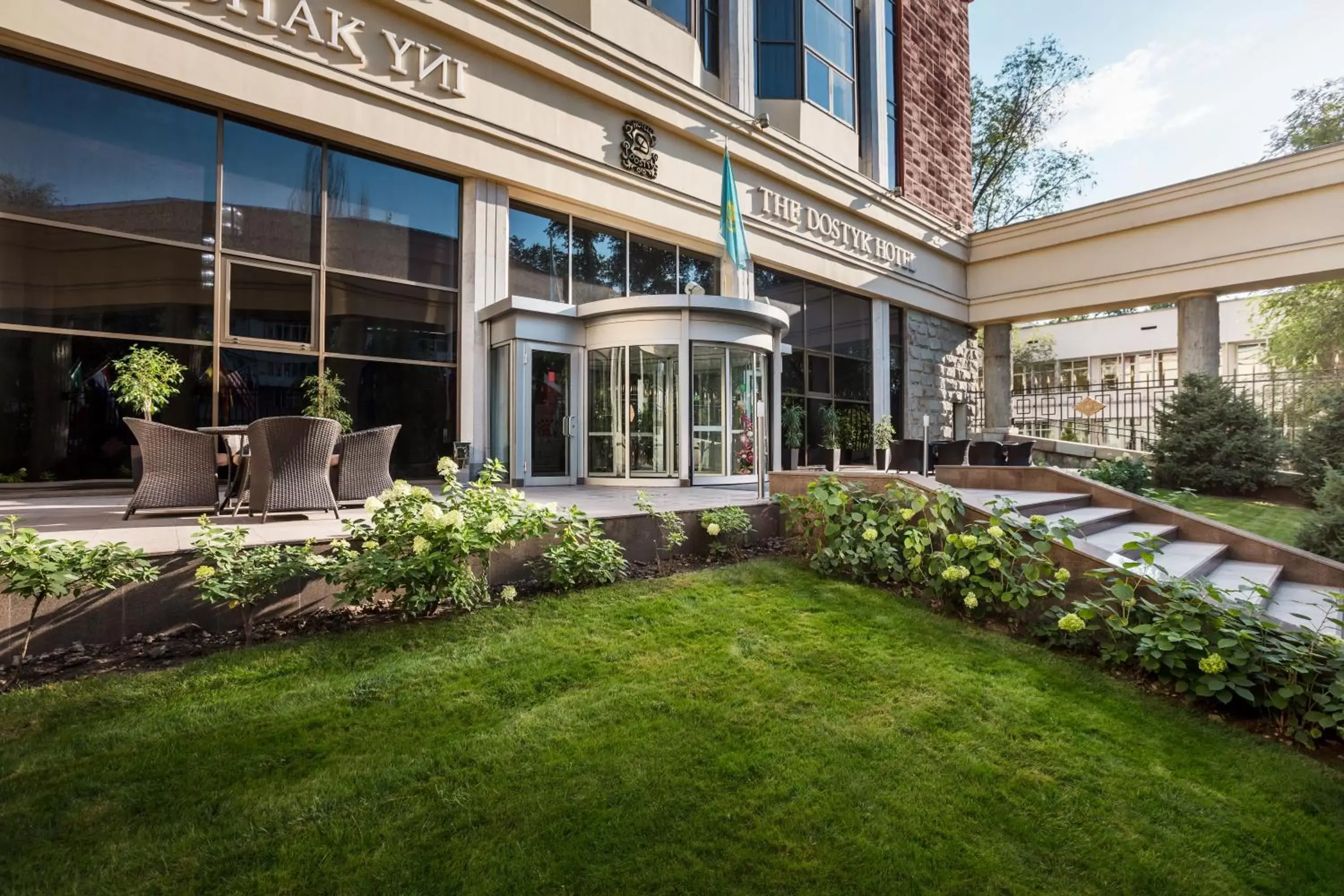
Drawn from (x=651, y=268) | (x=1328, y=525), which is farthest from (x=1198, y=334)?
(x=651, y=268)

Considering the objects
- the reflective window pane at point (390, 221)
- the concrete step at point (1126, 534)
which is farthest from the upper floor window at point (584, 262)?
the concrete step at point (1126, 534)

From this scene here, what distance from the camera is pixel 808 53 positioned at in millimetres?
14461

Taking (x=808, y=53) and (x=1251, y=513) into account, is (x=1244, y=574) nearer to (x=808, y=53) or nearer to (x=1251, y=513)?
(x=1251, y=513)

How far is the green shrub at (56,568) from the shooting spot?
2.83m

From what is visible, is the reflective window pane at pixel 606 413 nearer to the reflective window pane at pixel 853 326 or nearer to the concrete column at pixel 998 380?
the reflective window pane at pixel 853 326

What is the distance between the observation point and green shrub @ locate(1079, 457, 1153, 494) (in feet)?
35.0

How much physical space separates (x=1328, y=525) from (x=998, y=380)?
13.0 m

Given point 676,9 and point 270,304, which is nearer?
point 270,304

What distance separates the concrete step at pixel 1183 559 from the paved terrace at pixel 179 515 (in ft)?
10.6

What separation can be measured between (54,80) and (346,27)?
3.09 m

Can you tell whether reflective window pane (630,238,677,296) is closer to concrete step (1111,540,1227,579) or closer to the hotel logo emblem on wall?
the hotel logo emblem on wall

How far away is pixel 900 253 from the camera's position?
16688mm

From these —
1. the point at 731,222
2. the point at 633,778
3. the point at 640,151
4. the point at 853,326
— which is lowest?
the point at 633,778

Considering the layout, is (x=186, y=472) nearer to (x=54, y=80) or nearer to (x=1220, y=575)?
Result: (x=54, y=80)
